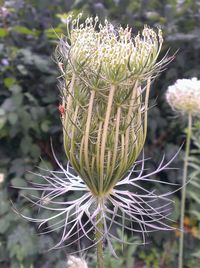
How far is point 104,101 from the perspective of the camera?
983 mm

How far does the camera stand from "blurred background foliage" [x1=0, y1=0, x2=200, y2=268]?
2738mm

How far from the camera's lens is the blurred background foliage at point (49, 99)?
8.98 ft

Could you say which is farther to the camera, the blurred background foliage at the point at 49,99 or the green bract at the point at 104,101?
the blurred background foliage at the point at 49,99

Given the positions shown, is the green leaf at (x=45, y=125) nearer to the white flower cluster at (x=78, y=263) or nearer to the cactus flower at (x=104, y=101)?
the white flower cluster at (x=78, y=263)

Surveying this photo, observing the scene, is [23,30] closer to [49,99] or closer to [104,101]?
[49,99]

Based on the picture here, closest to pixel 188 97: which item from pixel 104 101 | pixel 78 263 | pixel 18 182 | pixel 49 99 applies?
pixel 78 263

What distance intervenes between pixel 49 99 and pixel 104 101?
1979mm

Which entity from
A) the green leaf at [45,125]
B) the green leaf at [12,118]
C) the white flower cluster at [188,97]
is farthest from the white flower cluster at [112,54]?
the green leaf at [45,125]

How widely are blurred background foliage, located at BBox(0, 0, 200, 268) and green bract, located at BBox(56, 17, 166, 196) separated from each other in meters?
1.68

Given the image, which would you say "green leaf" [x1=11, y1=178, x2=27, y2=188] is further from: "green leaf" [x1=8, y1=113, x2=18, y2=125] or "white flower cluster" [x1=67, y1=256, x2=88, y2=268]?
"white flower cluster" [x1=67, y1=256, x2=88, y2=268]

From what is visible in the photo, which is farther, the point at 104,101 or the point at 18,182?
the point at 18,182

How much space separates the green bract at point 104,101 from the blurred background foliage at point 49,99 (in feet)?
5.51

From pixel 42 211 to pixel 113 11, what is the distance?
4.00 ft

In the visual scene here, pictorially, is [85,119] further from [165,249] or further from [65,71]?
[165,249]
